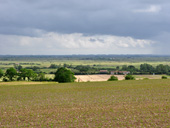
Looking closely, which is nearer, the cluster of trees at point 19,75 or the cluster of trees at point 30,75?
the cluster of trees at point 30,75

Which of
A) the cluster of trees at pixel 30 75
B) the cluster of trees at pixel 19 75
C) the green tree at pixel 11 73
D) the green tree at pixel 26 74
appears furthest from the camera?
the green tree at pixel 26 74

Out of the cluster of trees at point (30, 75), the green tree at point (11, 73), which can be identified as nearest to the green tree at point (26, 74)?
the cluster of trees at point (30, 75)

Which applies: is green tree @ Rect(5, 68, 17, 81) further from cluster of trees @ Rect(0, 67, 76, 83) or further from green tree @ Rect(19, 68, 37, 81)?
green tree @ Rect(19, 68, 37, 81)

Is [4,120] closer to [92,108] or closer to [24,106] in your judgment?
[24,106]

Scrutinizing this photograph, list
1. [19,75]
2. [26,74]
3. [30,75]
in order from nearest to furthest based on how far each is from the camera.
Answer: [19,75], [26,74], [30,75]

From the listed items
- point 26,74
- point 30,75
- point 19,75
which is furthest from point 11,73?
point 30,75

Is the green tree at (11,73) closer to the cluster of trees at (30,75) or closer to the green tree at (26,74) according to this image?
the cluster of trees at (30,75)

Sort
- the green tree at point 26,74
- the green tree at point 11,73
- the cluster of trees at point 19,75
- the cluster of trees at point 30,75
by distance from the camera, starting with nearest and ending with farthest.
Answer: the cluster of trees at point 30,75 → the green tree at point 11,73 → the cluster of trees at point 19,75 → the green tree at point 26,74

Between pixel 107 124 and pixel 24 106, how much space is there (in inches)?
525

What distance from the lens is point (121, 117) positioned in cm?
2272

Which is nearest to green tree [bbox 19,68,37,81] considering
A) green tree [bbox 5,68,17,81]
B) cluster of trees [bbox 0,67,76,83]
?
cluster of trees [bbox 0,67,76,83]

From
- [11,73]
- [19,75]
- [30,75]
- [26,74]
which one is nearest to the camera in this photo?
[11,73]

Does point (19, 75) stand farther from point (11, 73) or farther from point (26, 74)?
point (11, 73)

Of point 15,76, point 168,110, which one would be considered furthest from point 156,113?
point 15,76
